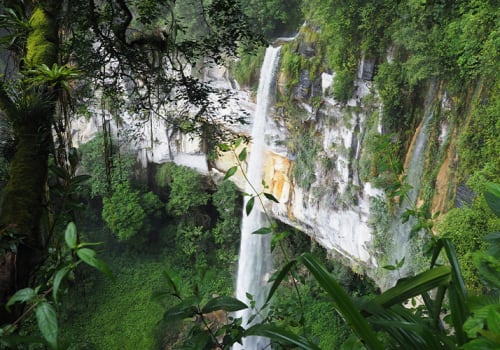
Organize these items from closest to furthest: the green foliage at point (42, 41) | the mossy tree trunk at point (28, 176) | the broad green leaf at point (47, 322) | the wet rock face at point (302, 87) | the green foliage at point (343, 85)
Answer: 1. the broad green leaf at point (47, 322)
2. the mossy tree trunk at point (28, 176)
3. the green foliage at point (42, 41)
4. the green foliage at point (343, 85)
5. the wet rock face at point (302, 87)

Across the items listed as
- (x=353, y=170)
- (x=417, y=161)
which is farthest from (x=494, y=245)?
(x=353, y=170)

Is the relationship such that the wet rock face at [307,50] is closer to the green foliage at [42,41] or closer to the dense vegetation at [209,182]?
the dense vegetation at [209,182]

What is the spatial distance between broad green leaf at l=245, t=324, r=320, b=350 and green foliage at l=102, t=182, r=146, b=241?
698 cm

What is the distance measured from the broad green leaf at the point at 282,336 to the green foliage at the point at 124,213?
698cm

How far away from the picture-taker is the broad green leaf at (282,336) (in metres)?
0.46

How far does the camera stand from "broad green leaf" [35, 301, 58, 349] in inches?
15.8

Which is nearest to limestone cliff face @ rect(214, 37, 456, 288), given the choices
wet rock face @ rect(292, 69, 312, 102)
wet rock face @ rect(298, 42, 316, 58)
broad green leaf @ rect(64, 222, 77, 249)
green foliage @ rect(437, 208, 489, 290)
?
wet rock face @ rect(292, 69, 312, 102)

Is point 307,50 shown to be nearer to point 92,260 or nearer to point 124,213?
point 124,213

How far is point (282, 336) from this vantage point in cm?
47

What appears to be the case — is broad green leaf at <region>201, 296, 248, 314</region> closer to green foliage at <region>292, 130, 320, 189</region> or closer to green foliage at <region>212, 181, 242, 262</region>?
green foliage at <region>292, 130, 320, 189</region>

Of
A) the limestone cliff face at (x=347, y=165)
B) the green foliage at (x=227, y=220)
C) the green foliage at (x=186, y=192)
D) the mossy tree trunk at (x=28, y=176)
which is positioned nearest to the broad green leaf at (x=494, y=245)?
the mossy tree trunk at (x=28, y=176)

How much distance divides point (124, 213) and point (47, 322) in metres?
7.11

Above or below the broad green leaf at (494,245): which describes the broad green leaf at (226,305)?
below

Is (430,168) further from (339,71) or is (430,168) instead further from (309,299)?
(309,299)
